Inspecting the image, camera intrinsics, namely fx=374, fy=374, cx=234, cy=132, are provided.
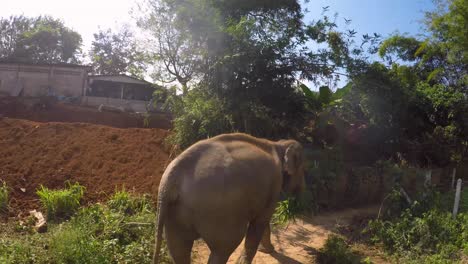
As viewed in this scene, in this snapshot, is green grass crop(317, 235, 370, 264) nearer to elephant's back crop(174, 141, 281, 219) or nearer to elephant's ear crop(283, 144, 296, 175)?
elephant's ear crop(283, 144, 296, 175)

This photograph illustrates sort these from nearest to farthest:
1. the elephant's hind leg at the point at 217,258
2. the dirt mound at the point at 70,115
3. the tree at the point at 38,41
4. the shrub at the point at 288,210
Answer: the elephant's hind leg at the point at 217,258 < the shrub at the point at 288,210 < the dirt mound at the point at 70,115 < the tree at the point at 38,41

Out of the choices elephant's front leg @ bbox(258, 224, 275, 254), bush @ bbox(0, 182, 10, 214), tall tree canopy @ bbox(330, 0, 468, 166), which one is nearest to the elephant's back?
elephant's front leg @ bbox(258, 224, 275, 254)

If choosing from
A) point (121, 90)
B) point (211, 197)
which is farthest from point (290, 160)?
point (121, 90)

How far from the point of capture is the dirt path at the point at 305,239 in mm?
5629

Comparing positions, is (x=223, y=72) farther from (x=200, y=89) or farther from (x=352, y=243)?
(x=352, y=243)

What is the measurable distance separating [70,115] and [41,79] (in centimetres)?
661

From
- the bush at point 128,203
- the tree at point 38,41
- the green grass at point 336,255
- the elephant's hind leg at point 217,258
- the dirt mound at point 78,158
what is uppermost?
the tree at point 38,41

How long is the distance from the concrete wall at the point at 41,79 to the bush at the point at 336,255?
800 inches

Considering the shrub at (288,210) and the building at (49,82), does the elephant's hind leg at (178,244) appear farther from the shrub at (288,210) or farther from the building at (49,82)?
the building at (49,82)

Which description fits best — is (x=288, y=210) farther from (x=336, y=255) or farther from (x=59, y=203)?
(x=59, y=203)

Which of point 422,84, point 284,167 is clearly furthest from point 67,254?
point 422,84

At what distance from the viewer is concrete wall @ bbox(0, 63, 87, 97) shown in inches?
869

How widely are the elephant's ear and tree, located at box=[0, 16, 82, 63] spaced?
33.3 metres

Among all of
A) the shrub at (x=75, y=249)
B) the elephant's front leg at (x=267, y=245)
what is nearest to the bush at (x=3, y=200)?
the shrub at (x=75, y=249)
